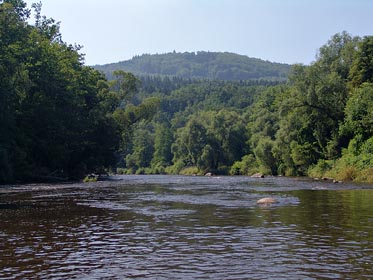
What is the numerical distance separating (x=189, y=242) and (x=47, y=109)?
176 feet

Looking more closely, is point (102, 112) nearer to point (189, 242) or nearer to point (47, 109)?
point (47, 109)

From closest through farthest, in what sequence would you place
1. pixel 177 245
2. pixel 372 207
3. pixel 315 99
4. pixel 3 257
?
pixel 3 257
pixel 177 245
pixel 372 207
pixel 315 99

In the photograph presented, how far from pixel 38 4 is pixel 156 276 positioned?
85.0m

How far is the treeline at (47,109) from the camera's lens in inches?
2330

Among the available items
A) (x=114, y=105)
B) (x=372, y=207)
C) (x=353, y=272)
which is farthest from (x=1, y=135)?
(x=353, y=272)

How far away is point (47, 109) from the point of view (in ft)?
221

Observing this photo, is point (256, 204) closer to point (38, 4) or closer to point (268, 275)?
point (268, 275)

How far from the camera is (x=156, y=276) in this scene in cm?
1282

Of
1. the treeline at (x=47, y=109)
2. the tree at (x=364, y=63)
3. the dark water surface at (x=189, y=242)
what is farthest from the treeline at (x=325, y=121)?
the dark water surface at (x=189, y=242)

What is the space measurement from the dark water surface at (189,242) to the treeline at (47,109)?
31966 millimetres

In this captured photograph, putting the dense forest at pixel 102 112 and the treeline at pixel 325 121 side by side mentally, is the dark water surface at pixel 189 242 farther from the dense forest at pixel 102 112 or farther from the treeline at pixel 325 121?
the treeline at pixel 325 121

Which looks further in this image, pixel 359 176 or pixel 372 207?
pixel 359 176

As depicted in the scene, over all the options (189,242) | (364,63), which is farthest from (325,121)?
(189,242)

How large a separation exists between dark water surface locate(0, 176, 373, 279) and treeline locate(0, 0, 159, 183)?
3197 cm
